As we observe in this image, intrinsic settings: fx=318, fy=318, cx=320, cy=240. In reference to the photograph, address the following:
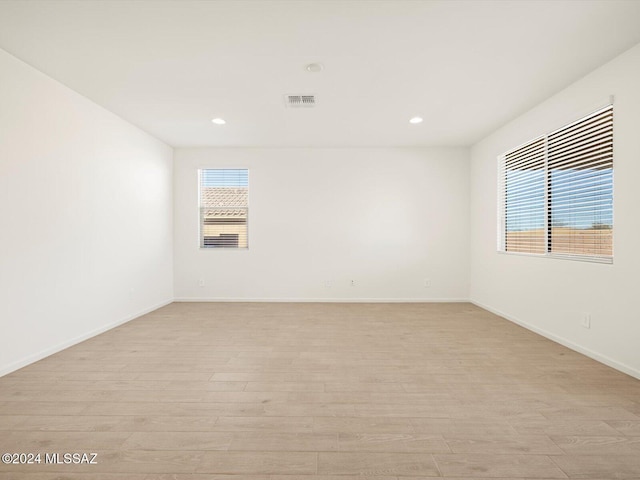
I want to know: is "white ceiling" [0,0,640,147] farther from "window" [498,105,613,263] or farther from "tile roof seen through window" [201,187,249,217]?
"tile roof seen through window" [201,187,249,217]

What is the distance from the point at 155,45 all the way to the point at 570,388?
428 cm

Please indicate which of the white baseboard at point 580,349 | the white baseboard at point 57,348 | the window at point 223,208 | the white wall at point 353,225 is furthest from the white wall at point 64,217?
the white baseboard at point 580,349

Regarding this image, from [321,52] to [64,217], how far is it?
122 inches

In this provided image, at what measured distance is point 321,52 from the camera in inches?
107

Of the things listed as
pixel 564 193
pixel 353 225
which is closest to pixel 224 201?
pixel 353 225

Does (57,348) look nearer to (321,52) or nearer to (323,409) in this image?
(323,409)

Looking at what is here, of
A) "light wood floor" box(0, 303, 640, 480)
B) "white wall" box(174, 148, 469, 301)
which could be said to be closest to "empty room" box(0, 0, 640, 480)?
"light wood floor" box(0, 303, 640, 480)

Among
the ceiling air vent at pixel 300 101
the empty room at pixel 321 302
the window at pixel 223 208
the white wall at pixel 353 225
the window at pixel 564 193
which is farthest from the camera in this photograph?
the window at pixel 223 208

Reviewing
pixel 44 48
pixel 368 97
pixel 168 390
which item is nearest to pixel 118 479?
pixel 168 390

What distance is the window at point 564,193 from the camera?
3.04m

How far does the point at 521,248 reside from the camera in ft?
14.4

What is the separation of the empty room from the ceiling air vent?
35mm

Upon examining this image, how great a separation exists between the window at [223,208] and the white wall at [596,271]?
4311 millimetres

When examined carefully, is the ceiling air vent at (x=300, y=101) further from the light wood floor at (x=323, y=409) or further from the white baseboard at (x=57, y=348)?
the white baseboard at (x=57, y=348)
